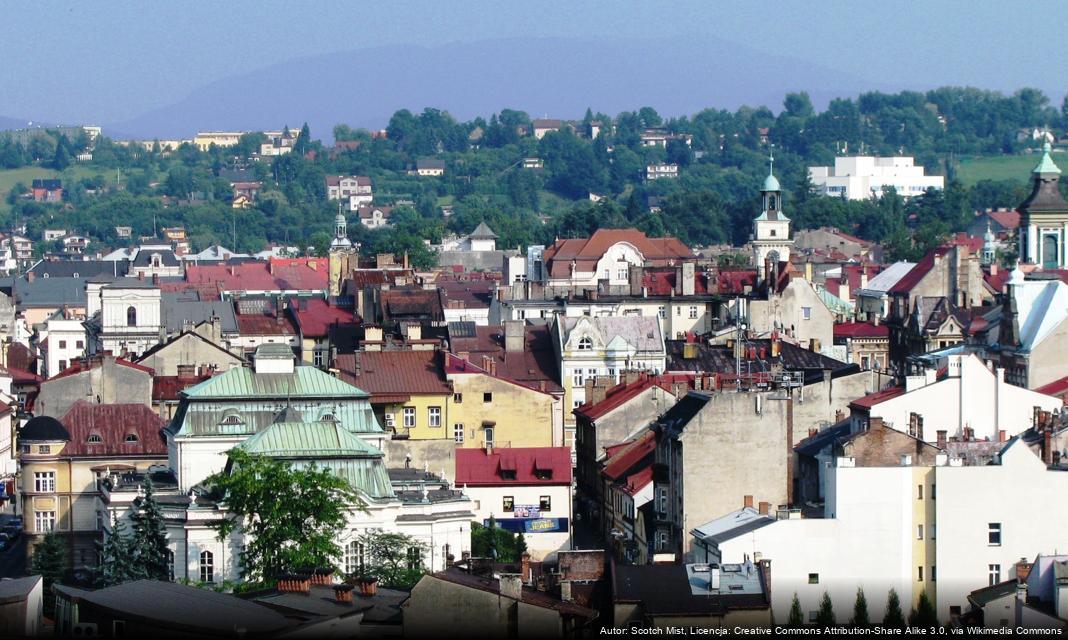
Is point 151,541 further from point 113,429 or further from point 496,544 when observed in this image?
point 113,429

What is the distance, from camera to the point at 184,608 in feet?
145

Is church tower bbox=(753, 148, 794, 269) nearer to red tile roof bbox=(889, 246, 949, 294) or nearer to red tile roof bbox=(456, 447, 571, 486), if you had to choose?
red tile roof bbox=(889, 246, 949, 294)

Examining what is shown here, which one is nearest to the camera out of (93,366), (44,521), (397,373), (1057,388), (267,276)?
(44,521)

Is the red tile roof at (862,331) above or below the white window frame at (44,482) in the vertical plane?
above

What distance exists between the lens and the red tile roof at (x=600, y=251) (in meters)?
147

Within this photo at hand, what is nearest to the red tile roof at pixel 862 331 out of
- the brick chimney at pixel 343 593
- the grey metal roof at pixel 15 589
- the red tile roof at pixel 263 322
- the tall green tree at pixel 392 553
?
the red tile roof at pixel 263 322

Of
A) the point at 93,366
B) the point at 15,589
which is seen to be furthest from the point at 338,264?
the point at 15,589

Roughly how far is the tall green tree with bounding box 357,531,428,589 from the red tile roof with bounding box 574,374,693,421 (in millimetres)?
18029

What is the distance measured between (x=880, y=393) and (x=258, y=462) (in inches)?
767

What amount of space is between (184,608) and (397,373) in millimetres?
36793

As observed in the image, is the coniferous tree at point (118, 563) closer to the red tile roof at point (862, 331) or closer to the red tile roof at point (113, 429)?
the red tile roof at point (113, 429)

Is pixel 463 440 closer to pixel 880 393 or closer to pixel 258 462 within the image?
pixel 880 393

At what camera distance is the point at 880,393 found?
236 ft

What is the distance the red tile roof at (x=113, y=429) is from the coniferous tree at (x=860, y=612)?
2587 cm
